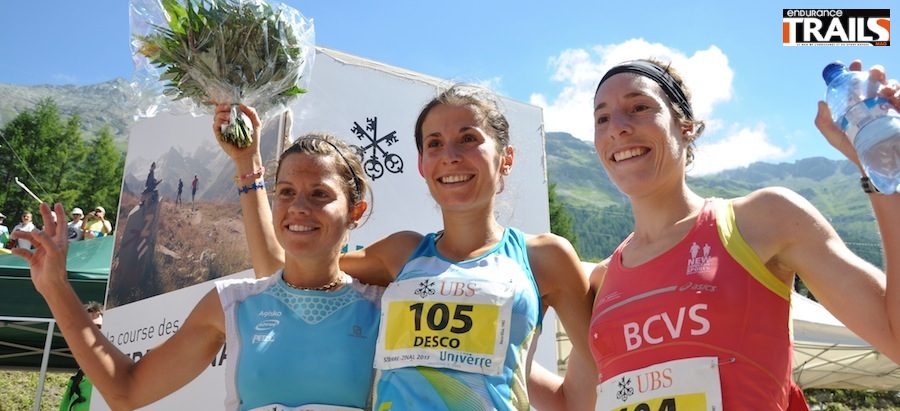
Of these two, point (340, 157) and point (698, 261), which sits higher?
point (340, 157)

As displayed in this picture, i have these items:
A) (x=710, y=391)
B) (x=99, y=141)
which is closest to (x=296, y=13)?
(x=710, y=391)

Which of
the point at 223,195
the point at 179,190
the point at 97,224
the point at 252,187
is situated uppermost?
the point at 97,224

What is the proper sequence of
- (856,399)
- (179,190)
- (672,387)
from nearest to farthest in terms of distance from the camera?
(672,387) → (179,190) → (856,399)

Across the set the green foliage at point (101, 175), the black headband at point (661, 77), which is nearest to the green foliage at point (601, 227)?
the green foliage at point (101, 175)

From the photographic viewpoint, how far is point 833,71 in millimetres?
1732

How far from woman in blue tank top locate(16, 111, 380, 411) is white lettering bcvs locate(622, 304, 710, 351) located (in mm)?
790

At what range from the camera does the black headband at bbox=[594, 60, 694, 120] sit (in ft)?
6.91

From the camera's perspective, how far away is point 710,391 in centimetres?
165

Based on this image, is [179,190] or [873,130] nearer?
[873,130]

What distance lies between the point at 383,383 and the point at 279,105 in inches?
51.2

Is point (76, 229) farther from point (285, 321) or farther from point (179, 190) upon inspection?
point (285, 321)

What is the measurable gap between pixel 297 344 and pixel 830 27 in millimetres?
5387

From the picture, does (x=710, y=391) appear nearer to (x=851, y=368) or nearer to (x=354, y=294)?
(x=354, y=294)

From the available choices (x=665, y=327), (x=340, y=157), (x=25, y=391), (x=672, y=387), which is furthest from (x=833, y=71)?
(x=25, y=391)
